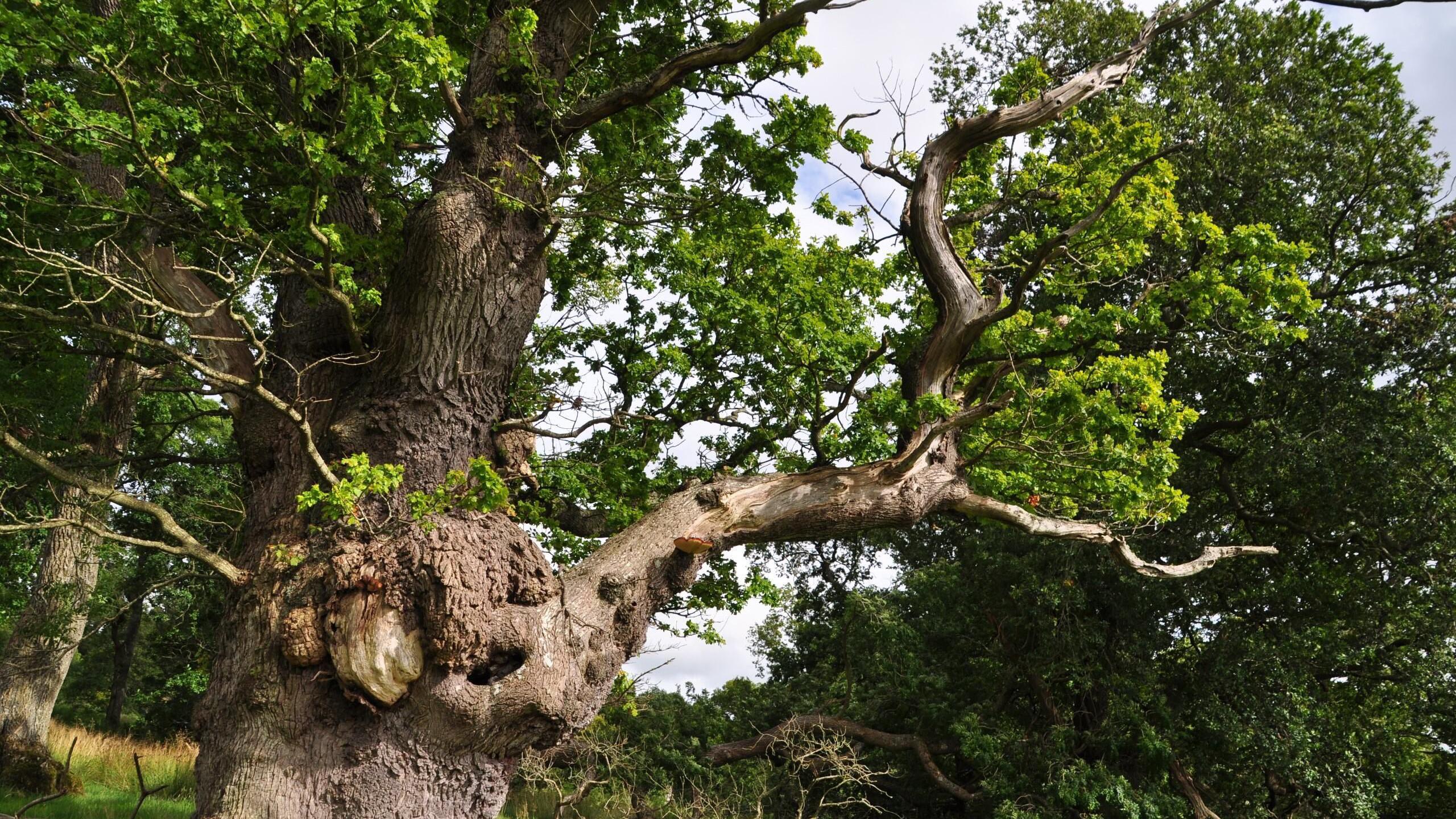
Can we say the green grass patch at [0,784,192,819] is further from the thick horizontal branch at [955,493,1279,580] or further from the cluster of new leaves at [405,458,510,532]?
the thick horizontal branch at [955,493,1279,580]

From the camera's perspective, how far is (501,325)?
24.6ft

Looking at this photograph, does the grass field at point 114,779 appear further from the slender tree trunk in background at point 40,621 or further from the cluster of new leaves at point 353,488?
the cluster of new leaves at point 353,488

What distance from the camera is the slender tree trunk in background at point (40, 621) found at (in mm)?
10898

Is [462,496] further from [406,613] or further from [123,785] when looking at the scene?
[123,785]

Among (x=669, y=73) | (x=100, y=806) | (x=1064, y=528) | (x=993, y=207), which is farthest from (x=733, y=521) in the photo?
(x=100, y=806)

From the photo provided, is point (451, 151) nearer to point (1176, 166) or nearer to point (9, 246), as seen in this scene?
point (9, 246)

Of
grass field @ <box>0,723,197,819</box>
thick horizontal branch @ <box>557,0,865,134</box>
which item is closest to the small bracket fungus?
thick horizontal branch @ <box>557,0,865,134</box>

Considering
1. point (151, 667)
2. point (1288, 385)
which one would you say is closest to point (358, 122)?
point (1288, 385)

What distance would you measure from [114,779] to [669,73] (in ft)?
38.9

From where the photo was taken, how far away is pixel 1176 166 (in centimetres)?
1506

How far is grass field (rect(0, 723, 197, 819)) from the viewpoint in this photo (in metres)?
10.3

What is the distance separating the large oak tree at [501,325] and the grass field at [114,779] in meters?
3.94

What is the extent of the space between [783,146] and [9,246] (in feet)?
20.3

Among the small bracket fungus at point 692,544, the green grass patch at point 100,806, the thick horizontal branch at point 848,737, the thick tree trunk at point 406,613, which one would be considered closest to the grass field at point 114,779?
the green grass patch at point 100,806
